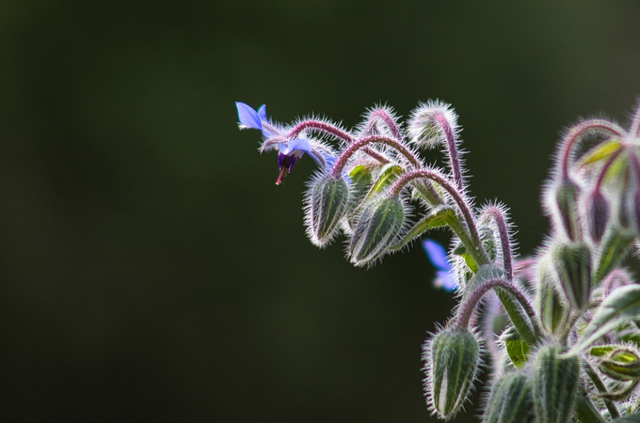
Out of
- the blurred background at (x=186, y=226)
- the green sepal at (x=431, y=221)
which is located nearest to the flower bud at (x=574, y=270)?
the green sepal at (x=431, y=221)

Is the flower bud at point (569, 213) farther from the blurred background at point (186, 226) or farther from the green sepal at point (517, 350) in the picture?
the blurred background at point (186, 226)

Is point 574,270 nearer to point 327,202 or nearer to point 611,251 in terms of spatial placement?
point 611,251

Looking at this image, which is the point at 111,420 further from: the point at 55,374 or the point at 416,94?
the point at 416,94

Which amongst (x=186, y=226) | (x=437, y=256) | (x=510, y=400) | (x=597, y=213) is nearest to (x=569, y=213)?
(x=597, y=213)

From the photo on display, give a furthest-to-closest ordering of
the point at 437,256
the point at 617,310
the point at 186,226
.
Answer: the point at 186,226 → the point at 437,256 → the point at 617,310

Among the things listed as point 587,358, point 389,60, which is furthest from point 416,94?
point 587,358

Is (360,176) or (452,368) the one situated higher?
(360,176)

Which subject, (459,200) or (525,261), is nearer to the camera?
(459,200)
